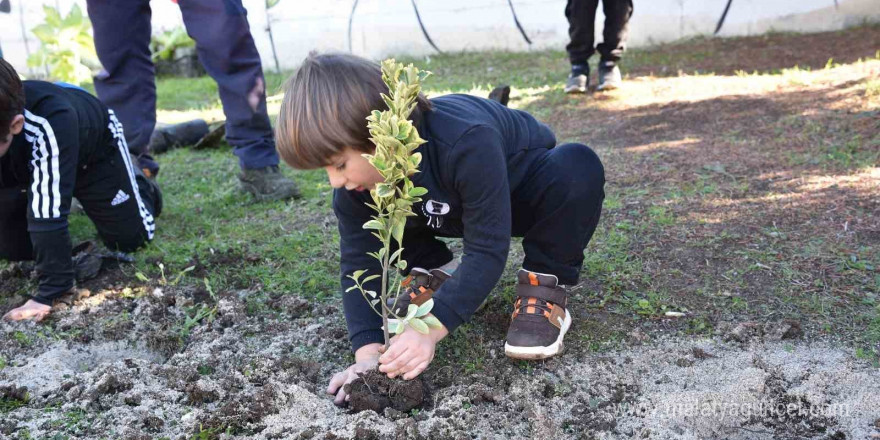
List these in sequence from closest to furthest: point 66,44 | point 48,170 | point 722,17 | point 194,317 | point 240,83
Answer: point 194,317
point 48,170
point 240,83
point 66,44
point 722,17

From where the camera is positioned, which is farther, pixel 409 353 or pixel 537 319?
pixel 537 319

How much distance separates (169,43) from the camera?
8.71m

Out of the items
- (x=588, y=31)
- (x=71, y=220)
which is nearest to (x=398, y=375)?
(x=71, y=220)

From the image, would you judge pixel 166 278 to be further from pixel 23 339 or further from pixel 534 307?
pixel 534 307

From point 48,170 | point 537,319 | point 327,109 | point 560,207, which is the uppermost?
point 327,109

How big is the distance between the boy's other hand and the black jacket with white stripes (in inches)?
54.3

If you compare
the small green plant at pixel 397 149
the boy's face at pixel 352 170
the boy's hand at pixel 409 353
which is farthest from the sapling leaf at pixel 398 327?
the boy's face at pixel 352 170

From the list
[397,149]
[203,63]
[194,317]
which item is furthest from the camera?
[203,63]

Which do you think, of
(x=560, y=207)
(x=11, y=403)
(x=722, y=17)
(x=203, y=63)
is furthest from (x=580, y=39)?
(x=11, y=403)

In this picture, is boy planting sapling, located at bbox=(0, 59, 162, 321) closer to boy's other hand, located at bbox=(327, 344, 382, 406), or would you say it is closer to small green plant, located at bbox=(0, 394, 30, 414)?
small green plant, located at bbox=(0, 394, 30, 414)

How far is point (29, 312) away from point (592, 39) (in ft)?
13.9

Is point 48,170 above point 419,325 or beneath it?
above

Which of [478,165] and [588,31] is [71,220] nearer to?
[478,165]

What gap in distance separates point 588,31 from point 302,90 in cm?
404
